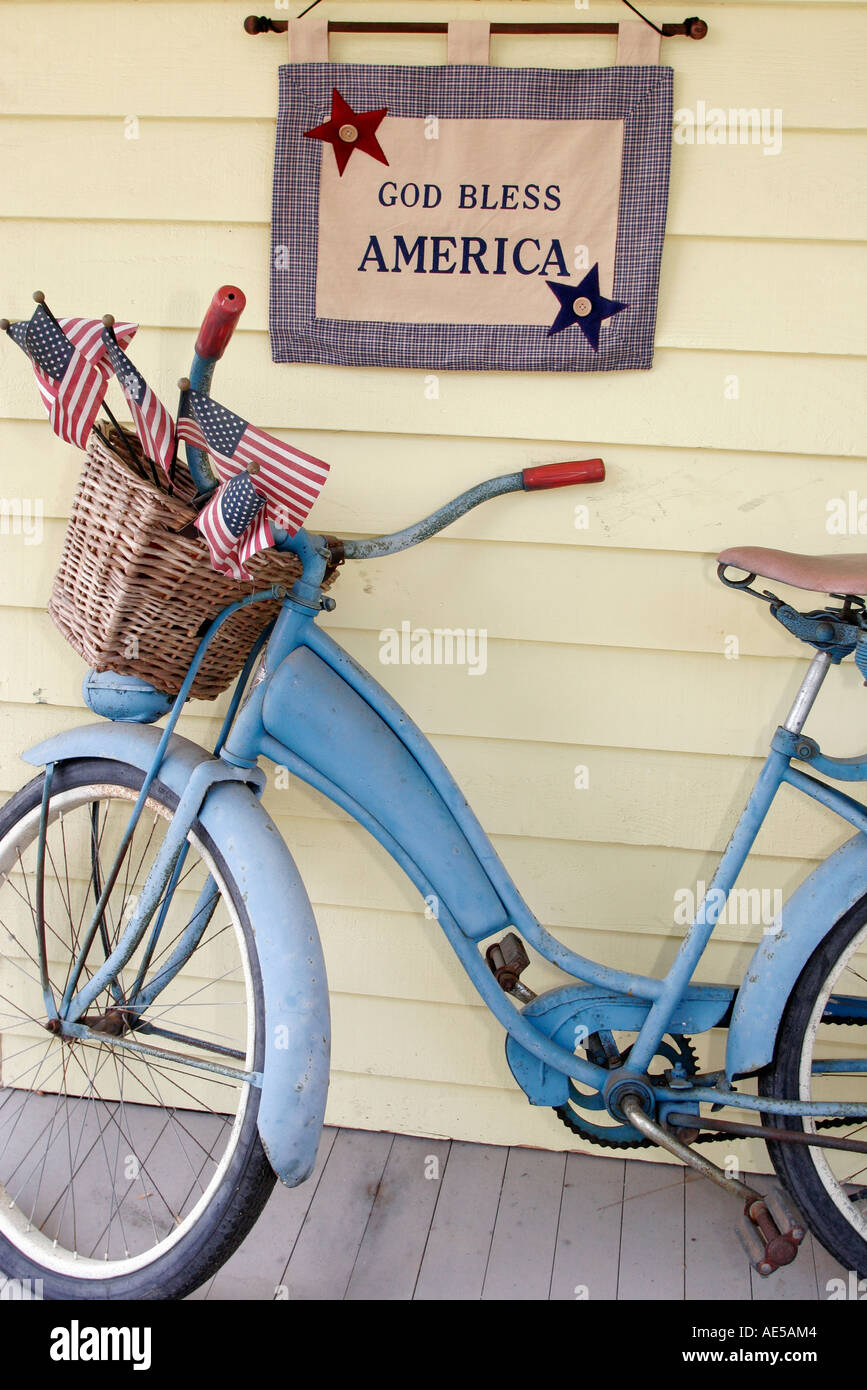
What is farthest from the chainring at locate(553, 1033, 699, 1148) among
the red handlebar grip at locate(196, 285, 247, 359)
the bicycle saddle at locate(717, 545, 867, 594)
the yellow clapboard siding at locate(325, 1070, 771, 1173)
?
the red handlebar grip at locate(196, 285, 247, 359)

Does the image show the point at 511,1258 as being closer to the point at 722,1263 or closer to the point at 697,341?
the point at 722,1263

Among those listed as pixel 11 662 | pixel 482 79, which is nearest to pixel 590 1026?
pixel 11 662

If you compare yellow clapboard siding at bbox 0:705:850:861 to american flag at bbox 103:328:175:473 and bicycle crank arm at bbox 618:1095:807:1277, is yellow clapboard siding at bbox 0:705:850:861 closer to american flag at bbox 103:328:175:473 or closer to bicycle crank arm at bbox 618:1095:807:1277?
bicycle crank arm at bbox 618:1095:807:1277

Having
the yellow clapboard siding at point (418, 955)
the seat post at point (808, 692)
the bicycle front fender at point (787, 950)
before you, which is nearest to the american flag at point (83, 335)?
the seat post at point (808, 692)

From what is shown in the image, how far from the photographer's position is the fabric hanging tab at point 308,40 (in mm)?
1993

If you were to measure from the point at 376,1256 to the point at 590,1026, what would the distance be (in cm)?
60

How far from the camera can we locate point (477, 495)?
1.90 m

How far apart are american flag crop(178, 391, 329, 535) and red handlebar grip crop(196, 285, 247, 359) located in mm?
63

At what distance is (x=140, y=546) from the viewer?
1.59 m

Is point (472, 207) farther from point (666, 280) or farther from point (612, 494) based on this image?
point (612, 494)

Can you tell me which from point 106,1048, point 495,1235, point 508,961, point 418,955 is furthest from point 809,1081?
point 106,1048

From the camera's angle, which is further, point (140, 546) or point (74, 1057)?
point (74, 1057)

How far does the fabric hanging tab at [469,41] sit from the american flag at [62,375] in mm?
935
